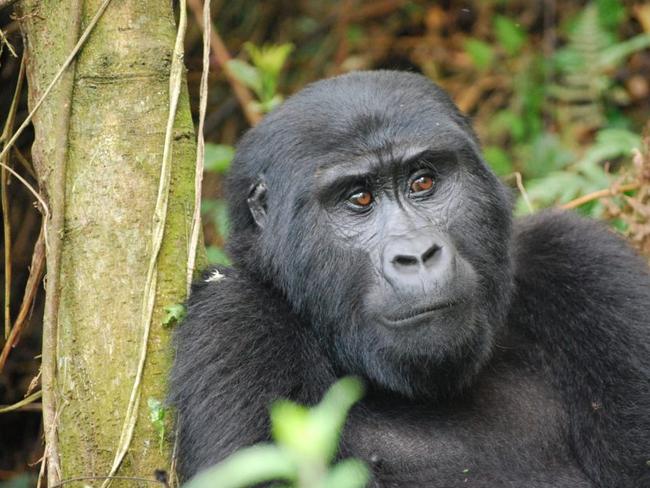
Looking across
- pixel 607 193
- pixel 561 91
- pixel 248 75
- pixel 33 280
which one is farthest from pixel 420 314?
pixel 561 91

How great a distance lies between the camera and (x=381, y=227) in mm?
3633

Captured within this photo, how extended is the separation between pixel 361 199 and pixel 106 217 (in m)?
0.98

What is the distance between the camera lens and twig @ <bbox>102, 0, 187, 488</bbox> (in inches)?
136

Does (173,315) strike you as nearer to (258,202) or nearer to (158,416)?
(158,416)

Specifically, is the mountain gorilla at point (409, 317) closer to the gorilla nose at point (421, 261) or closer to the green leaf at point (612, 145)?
the gorilla nose at point (421, 261)

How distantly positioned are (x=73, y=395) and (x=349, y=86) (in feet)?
5.38

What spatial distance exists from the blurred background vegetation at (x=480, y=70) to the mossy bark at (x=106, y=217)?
8.81 ft

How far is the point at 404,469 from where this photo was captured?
11.8 ft

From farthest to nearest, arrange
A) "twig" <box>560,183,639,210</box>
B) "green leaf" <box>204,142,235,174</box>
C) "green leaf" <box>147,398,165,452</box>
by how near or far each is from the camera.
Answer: "green leaf" <box>204,142,235,174</box>, "twig" <box>560,183,639,210</box>, "green leaf" <box>147,398,165,452</box>

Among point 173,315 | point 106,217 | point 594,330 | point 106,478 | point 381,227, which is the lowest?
point 594,330

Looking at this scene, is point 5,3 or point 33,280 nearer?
point 5,3

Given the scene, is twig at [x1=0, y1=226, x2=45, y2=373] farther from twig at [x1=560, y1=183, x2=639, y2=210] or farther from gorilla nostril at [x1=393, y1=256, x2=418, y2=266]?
twig at [x1=560, y1=183, x2=639, y2=210]

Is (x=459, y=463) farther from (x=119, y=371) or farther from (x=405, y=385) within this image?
(x=119, y=371)

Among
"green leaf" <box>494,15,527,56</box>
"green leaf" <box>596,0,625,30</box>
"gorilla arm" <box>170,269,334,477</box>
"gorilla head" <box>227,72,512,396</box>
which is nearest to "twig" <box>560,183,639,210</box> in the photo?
"gorilla head" <box>227,72,512,396</box>
